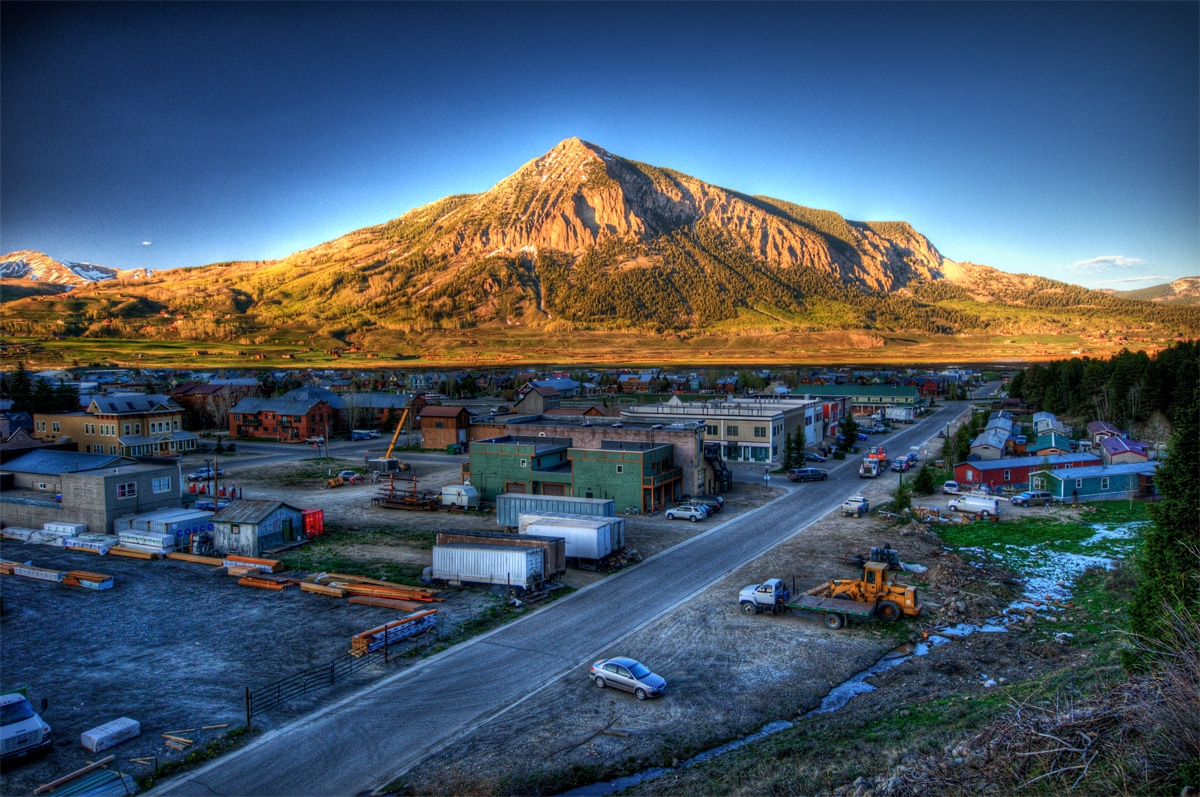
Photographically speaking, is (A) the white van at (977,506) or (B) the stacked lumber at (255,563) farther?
(A) the white van at (977,506)

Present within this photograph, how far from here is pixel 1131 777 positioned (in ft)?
27.3

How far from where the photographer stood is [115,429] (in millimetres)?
63719

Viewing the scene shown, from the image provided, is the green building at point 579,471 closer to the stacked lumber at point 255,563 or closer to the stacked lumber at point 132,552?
the stacked lumber at point 255,563

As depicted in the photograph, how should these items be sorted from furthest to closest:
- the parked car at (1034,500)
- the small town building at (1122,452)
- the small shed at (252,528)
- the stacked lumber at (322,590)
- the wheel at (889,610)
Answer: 1. the small town building at (1122,452)
2. the parked car at (1034,500)
3. the small shed at (252,528)
4. the stacked lumber at (322,590)
5. the wheel at (889,610)

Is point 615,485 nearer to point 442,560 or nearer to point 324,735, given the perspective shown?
point 442,560

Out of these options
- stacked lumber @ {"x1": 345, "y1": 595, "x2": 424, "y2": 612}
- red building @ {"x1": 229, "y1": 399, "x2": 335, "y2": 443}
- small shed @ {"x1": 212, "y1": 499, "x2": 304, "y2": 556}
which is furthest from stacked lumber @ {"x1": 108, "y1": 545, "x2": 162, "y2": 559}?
red building @ {"x1": 229, "y1": 399, "x2": 335, "y2": 443}

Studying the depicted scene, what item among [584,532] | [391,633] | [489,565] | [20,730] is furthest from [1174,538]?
[20,730]

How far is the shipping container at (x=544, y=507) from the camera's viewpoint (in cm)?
3588

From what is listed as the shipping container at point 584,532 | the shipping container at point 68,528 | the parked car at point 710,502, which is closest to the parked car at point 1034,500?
the parked car at point 710,502

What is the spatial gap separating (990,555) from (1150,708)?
25.4 m

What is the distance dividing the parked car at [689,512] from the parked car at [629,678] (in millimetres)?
20206

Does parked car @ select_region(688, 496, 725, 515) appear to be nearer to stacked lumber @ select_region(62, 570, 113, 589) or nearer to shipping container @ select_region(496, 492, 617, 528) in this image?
shipping container @ select_region(496, 492, 617, 528)

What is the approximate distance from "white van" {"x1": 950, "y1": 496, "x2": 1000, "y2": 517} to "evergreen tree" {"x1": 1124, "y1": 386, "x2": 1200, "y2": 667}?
23237mm

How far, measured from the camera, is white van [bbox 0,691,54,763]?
599 inches
